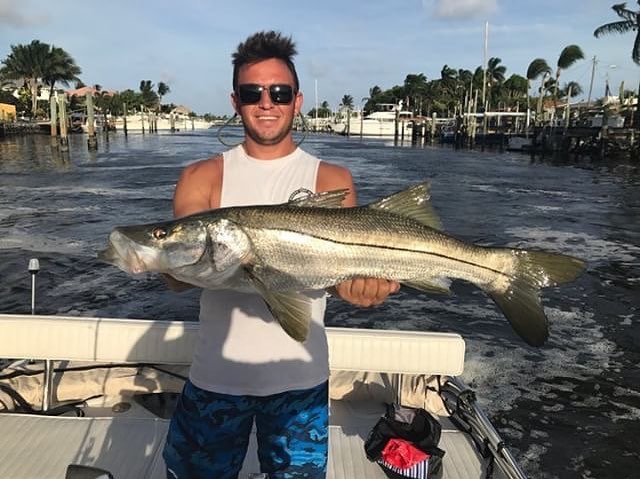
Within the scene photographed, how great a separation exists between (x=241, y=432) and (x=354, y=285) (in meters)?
1.03

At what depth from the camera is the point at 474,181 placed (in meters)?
34.6

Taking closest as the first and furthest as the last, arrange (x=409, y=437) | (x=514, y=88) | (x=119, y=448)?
1. (x=409, y=437)
2. (x=119, y=448)
3. (x=514, y=88)

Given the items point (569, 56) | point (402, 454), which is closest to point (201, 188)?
point (402, 454)

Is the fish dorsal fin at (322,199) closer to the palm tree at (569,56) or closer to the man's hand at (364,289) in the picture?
the man's hand at (364,289)

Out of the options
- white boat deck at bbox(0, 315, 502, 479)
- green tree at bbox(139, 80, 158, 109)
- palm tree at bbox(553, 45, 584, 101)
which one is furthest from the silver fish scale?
green tree at bbox(139, 80, 158, 109)

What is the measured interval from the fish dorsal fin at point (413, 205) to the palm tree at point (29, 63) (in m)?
114

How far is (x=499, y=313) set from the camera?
11.1 metres

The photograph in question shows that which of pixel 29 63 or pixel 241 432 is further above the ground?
pixel 29 63

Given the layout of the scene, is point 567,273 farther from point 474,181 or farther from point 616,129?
point 616,129

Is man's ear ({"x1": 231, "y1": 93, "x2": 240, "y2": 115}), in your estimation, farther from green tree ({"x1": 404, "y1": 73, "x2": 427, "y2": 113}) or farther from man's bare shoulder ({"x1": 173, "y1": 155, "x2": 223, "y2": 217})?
green tree ({"x1": 404, "y1": 73, "x2": 427, "y2": 113})

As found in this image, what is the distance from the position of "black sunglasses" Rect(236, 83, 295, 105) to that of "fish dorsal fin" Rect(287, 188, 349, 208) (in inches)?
22.0

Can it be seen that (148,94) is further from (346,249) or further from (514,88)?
(346,249)

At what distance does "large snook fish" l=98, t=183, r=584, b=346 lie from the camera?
288 cm

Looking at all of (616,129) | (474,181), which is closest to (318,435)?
(474,181)
